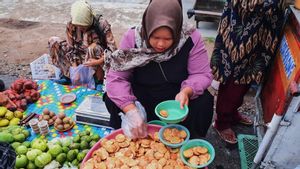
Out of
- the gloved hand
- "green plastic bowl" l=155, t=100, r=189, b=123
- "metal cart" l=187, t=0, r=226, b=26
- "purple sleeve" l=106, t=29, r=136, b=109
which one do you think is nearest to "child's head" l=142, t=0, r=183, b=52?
"purple sleeve" l=106, t=29, r=136, b=109

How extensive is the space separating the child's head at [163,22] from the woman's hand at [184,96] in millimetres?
359

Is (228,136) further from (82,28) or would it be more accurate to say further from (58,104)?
(82,28)

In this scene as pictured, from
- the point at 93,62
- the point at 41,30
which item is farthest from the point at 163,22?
the point at 41,30

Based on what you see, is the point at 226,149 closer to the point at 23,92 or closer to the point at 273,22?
the point at 273,22

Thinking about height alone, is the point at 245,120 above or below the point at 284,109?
below

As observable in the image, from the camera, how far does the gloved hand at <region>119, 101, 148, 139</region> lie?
6.13ft

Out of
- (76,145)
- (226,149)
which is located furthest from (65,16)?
(226,149)

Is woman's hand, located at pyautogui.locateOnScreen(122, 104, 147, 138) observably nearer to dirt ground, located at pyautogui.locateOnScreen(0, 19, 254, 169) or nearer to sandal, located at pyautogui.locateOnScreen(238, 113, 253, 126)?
dirt ground, located at pyautogui.locateOnScreen(0, 19, 254, 169)

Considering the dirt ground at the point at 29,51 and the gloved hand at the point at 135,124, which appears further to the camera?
the dirt ground at the point at 29,51

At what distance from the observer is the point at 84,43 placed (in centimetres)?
335

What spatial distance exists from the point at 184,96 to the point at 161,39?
44 centimetres

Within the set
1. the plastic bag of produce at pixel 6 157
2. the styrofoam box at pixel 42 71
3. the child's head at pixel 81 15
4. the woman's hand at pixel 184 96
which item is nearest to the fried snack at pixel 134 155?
the woman's hand at pixel 184 96

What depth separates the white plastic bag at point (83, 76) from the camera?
131 inches

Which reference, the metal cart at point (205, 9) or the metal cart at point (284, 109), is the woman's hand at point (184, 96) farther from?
the metal cart at point (205, 9)
